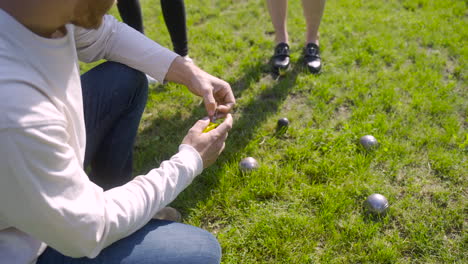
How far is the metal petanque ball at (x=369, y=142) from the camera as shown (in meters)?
2.81

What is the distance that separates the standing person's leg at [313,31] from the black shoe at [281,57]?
21cm

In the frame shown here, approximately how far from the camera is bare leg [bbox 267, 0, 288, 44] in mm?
3658

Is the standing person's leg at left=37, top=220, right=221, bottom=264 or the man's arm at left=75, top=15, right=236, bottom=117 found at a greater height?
the man's arm at left=75, top=15, right=236, bottom=117

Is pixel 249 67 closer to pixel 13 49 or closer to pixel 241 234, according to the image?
pixel 241 234

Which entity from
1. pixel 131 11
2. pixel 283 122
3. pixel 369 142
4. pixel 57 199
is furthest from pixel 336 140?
pixel 57 199

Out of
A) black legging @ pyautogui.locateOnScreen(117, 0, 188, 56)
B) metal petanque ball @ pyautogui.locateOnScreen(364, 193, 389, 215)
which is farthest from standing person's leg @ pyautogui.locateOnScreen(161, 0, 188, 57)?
metal petanque ball @ pyautogui.locateOnScreen(364, 193, 389, 215)

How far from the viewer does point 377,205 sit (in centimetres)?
237

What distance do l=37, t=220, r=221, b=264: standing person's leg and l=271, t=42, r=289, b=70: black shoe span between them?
2.32 m

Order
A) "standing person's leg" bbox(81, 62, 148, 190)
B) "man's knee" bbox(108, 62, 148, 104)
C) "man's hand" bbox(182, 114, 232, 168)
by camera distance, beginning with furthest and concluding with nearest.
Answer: "man's knee" bbox(108, 62, 148, 104) < "standing person's leg" bbox(81, 62, 148, 190) < "man's hand" bbox(182, 114, 232, 168)

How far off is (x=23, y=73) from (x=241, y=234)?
63.7 inches

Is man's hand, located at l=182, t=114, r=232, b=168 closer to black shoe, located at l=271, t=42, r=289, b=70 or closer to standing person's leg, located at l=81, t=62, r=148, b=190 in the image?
standing person's leg, located at l=81, t=62, r=148, b=190

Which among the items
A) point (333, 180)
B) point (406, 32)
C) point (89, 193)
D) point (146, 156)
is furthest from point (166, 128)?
point (406, 32)

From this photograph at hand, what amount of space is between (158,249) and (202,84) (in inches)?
38.0

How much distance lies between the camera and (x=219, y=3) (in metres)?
5.13
